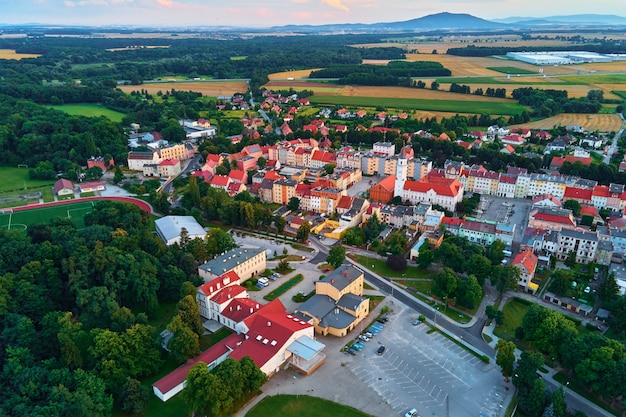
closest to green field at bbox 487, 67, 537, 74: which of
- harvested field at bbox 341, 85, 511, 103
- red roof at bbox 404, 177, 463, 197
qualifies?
harvested field at bbox 341, 85, 511, 103

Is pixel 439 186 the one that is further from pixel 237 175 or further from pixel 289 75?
pixel 289 75

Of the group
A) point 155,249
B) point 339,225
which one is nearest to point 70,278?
point 155,249

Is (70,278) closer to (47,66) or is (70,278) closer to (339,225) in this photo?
(339,225)

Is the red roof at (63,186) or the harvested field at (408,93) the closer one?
the red roof at (63,186)

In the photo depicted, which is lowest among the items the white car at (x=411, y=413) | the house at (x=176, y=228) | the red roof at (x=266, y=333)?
the white car at (x=411, y=413)

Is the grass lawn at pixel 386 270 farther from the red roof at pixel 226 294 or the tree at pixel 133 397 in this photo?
the tree at pixel 133 397

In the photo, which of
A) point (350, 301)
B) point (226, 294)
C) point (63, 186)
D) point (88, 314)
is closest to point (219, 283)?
point (226, 294)

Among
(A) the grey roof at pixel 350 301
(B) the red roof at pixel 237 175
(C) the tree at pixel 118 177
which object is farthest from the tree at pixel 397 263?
(C) the tree at pixel 118 177
